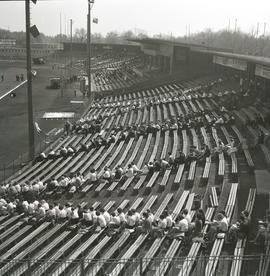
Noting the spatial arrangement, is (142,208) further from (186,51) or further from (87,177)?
(186,51)

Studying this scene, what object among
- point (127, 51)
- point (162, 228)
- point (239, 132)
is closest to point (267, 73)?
point (239, 132)

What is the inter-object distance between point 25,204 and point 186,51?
42.7 metres

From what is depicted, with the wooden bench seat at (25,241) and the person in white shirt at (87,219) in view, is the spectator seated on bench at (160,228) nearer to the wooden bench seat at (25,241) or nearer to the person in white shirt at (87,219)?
the person in white shirt at (87,219)

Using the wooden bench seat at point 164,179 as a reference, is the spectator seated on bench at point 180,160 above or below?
above

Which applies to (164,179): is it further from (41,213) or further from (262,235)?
(262,235)

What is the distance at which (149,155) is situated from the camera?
1061 inches

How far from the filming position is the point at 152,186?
69.9 ft

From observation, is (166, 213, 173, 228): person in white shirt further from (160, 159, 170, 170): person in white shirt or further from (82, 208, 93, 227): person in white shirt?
(160, 159, 170, 170): person in white shirt

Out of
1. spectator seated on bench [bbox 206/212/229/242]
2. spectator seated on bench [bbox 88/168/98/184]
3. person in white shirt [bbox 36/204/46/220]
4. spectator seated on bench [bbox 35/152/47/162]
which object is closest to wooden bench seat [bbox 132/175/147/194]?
spectator seated on bench [bbox 88/168/98/184]

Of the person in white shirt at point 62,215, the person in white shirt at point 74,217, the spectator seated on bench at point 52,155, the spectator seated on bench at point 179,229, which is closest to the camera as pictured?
the spectator seated on bench at point 179,229

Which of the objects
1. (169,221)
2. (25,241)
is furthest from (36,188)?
(169,221)

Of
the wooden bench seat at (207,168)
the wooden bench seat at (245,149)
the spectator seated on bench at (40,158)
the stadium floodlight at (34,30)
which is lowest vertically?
the spectator seated on bench at (40,158)

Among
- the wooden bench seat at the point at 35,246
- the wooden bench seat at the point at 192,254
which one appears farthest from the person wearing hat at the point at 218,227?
the wooden bench seat at the point at 35,246

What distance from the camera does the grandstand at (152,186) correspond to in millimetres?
12898
